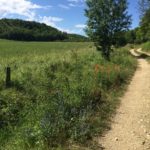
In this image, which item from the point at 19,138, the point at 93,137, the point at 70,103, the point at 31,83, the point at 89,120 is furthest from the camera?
the point at 31,83

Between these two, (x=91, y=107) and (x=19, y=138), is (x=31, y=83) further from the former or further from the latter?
(x=19, y=138)

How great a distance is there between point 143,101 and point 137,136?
4.65 m

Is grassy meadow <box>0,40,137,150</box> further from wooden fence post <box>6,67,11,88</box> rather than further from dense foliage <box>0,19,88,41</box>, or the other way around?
dense foliage <box>0,19,88,41</box>

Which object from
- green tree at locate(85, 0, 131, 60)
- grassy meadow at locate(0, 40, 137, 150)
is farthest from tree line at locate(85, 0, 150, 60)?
grassy meadow at locate(0, 40, 137, 150)

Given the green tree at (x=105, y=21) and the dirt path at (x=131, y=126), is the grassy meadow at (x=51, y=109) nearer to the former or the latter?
the dirt path at (x=131, y=126)

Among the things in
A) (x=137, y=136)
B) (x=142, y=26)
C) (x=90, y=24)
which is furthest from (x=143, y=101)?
(x=142, y=26)

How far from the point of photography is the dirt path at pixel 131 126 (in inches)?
330

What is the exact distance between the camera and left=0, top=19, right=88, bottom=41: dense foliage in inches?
4774

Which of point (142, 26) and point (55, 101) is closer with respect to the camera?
point (55, 101)

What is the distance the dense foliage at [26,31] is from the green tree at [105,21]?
8872cm

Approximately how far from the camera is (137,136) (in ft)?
29.4

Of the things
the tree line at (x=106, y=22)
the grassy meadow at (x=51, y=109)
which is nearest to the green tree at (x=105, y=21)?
the tree line at (x=106, y=22)

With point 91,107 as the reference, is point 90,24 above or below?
above

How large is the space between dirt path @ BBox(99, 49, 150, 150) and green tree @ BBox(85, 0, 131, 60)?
15.7 m
